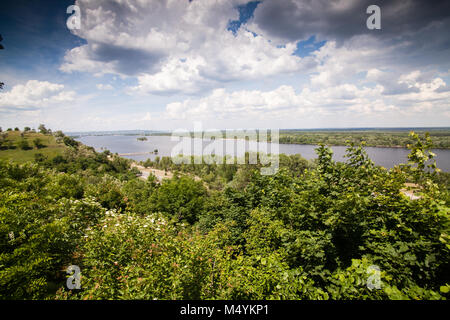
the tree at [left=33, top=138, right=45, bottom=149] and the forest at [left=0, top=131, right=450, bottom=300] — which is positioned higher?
the tree at [left=33, top=138, right=45, bottom=149]

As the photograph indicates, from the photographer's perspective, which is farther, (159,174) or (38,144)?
(159,174)

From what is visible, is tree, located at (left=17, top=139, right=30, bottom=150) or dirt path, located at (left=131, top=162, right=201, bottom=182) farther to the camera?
dirt path, located at (left=131, top=162, right=201, bottom=182)

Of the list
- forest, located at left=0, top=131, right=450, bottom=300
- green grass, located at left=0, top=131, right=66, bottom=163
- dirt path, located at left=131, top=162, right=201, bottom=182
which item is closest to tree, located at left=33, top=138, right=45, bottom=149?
green grass, located at left=0, top=131, right=66, bottom=163

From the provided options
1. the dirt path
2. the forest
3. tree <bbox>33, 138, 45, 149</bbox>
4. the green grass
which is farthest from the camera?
the dirt path

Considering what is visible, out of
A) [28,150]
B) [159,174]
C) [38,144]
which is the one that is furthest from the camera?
[159,174]

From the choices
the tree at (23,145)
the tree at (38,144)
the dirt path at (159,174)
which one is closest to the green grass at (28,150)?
the tree at (38,144)

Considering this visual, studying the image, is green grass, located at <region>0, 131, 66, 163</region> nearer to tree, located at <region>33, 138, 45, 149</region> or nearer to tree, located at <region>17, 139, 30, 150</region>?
tree, located at <region>33, 138, 45, 149</region>

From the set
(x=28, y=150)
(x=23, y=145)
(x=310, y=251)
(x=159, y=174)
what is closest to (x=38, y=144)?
(x=23, y=145)

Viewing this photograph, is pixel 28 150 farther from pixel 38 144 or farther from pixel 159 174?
pixel 159 174

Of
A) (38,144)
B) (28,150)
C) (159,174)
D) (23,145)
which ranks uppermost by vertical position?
(38,144)

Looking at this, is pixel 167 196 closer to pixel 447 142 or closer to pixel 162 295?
pixel 162 295
